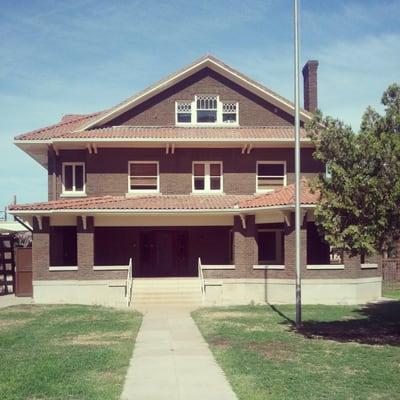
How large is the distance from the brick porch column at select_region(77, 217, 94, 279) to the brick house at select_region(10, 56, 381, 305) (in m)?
0.04

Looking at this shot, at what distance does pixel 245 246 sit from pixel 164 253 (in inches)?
200

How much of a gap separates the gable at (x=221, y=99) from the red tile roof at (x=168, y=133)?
1.32 ft

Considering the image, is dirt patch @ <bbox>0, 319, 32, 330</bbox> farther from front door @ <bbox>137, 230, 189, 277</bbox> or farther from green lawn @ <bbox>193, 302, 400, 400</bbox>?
front door @ <bbox>137, 230, 189, 277</bbox>

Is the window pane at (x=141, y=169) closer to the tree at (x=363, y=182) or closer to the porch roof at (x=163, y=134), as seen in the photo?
the porch roof at (x=163, y=134)

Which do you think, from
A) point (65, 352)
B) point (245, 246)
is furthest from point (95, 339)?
point (245, 246)

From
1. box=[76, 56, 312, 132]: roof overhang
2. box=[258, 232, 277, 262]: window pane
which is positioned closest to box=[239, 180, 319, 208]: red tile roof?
box=[258, 232, 277, 262]: window pane

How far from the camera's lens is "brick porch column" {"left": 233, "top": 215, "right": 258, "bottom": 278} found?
2236 centimetres

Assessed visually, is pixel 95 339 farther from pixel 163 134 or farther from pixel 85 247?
pixel 163 134

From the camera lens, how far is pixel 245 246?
22.6 meters

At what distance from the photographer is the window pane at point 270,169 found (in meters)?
26.2

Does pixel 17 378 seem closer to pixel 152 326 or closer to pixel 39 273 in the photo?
pixel 152 326

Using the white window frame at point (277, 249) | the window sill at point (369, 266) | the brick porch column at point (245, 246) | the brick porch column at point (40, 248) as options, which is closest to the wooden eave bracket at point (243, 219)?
the brick porch column at point (245, 246)

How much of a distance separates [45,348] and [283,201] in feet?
37.3

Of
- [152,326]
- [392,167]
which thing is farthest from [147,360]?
Answer: [392,167]
